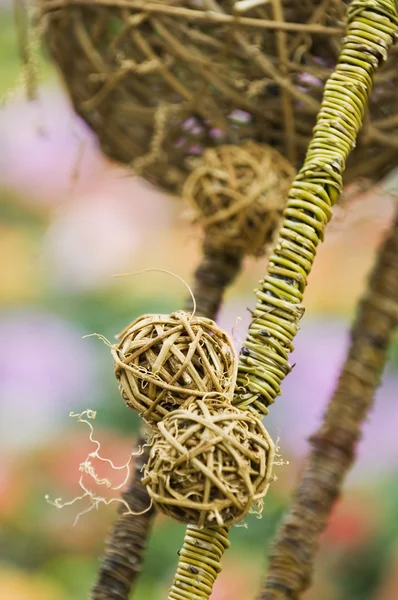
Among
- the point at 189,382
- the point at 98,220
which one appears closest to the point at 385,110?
the point at 189,382

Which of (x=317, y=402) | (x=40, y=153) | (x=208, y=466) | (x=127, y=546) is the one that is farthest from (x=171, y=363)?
(x=40, y=153)

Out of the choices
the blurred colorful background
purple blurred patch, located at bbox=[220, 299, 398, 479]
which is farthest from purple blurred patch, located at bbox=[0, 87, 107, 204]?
purple blurred patch, located at bbox=[220, 299, 398, 479]

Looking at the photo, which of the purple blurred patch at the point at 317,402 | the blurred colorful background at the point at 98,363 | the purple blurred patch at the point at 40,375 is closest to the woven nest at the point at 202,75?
the blurred colorful background at the point at 98,363

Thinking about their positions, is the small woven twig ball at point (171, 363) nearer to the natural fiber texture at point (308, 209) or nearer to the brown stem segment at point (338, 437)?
the natural fiber texture at point (308, 209)

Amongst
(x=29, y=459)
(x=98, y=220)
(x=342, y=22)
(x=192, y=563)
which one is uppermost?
(x=98, y=220)

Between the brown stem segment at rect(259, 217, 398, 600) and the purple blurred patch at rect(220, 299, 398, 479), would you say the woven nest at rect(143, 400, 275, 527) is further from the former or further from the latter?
the purple blurred patch at rect(220, 299, 398, 479)

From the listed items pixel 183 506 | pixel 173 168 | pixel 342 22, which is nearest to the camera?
pixel 183 506

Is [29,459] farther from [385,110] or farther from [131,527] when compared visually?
[385,110]
